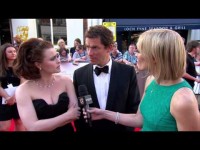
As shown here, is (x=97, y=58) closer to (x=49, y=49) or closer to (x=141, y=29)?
(x=49, y=49)

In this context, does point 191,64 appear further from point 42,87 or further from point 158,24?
point 158,24

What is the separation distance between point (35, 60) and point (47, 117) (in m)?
0.44

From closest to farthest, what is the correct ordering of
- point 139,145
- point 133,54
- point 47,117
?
point 139,145 → point 47,117 → point 133,54

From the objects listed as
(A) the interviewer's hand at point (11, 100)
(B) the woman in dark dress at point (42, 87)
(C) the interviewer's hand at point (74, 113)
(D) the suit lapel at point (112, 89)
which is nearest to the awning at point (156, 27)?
(A) the interviewer's hand at point (11, 100)

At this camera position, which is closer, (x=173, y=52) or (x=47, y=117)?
(x=173, y=52)

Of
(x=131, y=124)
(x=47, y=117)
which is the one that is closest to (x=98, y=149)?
(x=131, y=124)

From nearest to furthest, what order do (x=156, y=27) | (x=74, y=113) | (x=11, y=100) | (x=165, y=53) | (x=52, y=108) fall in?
(x=165, y=53)
(x=74, y=113)
(x=52, y=108)
(x=11, y=100)
(x=156, y=27)

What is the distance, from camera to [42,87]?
65.7 inches

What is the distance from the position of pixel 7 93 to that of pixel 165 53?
2.46 meters

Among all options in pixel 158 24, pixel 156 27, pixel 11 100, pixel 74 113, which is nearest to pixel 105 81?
pixel 74 113

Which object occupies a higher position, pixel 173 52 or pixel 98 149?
pixel 173 52

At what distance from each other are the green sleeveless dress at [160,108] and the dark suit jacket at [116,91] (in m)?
0.43

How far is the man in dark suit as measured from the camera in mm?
1704

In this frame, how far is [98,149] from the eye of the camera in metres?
0.92
